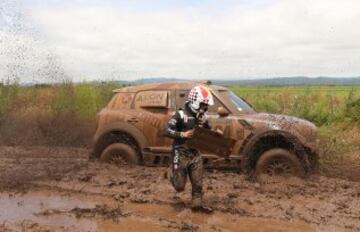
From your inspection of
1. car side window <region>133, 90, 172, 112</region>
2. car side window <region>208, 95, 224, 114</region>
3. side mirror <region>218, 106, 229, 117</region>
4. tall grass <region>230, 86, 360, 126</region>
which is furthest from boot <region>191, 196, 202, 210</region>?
tall grass <region>230, 86, 360, 126</region>

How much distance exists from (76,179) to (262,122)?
12.3 feet

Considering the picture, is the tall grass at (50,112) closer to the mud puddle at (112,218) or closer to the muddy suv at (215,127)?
the muddy suv at (215,127)

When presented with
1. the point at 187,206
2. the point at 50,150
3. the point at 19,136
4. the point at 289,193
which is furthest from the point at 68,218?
the point at 19,136

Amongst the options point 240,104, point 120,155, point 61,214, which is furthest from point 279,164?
point 61,214

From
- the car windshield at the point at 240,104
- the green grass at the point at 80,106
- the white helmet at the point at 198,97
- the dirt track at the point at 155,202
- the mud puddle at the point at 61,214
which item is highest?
the white helmet at the point at 198,97

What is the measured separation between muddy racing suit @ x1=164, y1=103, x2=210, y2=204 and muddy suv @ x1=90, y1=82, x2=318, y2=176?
1.60 m

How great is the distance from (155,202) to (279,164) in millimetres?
2613

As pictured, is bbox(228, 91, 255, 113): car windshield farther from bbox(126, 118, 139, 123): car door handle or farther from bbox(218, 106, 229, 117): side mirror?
bbox(126, 118, 139, 123): car door handle

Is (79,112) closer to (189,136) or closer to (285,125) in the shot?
(285,125)

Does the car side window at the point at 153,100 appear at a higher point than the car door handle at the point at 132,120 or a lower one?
higher

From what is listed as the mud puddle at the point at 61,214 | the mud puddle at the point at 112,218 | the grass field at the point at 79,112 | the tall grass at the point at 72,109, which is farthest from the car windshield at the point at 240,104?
the tall grass at the point at 72,109

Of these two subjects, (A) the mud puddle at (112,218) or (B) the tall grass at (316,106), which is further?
(B) the tall grass at (316,106)

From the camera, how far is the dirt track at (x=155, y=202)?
8.05 meters

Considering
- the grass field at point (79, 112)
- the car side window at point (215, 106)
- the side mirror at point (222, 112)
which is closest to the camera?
the side mirror at point (222, 112)
